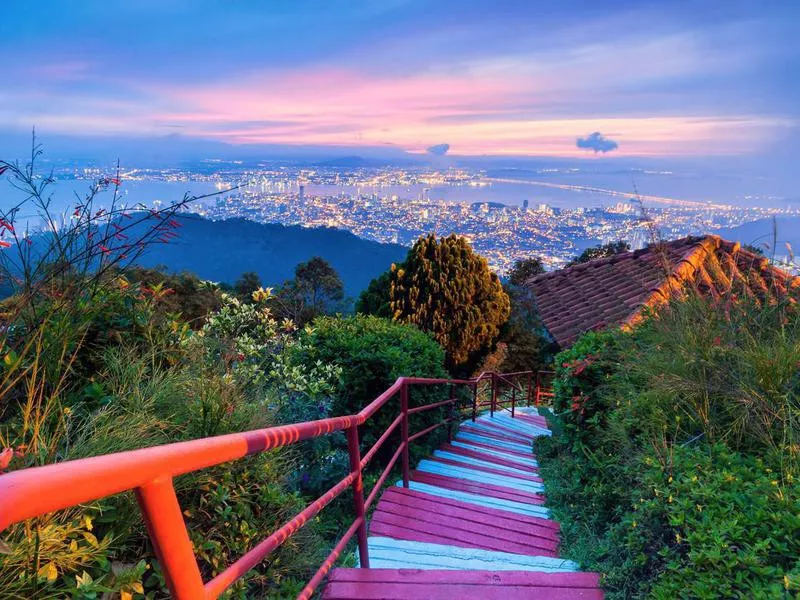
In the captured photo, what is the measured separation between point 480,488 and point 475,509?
0.83 meters

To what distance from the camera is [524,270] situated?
25.3 m

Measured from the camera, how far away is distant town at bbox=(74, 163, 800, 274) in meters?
8.35

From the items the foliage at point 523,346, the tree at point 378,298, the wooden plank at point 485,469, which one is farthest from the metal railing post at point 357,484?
the foliage at point 523,346

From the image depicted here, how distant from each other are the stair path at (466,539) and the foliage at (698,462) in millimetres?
264

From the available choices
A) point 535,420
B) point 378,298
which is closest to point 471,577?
point 535,420

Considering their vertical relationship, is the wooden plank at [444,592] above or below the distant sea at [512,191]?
below

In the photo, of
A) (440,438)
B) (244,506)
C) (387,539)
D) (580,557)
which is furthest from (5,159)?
(440,438)

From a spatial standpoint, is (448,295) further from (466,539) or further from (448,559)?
(448,559)

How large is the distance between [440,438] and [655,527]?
15.1 feet

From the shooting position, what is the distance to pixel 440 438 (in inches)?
281

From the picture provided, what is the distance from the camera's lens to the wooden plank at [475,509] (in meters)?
4.10

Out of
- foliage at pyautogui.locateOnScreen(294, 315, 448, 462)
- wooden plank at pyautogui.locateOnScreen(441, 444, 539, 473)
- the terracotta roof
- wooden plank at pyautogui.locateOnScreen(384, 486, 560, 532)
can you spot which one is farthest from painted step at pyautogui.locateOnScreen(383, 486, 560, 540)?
the terracotta roof

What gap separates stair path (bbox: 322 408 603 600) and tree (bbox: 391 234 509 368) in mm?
9238

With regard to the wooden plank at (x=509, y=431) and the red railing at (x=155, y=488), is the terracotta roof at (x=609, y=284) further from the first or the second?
the red railing at (x=155, y=488)
